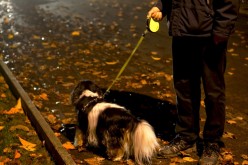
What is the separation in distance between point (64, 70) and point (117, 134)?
154 inches

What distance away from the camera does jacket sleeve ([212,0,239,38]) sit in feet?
11.0

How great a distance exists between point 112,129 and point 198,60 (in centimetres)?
126

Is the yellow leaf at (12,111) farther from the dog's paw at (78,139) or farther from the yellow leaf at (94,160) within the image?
the yellow leaf at (94,160)

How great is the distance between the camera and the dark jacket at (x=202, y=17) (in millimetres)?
3405

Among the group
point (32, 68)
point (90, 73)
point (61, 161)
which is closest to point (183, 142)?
point (61, 161)

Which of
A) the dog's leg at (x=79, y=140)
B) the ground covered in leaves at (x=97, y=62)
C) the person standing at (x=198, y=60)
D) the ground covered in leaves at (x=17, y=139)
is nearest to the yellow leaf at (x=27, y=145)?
the ground covered in leaves at (x=17, y=139)

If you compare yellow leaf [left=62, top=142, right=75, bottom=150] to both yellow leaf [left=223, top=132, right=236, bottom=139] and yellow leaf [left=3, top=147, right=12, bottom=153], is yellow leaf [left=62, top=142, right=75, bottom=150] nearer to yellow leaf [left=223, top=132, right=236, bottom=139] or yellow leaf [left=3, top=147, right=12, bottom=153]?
yellow leaf [left=3, top=147, right=12, bottom=153]

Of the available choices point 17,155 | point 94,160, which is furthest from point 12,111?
point 94,160

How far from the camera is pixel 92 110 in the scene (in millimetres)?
4191

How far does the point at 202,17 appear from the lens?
3.61 m

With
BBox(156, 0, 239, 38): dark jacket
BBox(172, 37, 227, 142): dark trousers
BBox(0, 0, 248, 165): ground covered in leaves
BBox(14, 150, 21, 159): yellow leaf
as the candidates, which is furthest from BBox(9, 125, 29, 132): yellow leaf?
BBox(156, 0, 239, 38): dark jacket

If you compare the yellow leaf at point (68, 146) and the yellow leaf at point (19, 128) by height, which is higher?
the yellow leaf at point (19, 128)

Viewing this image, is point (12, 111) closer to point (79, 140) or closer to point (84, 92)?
point (79, 140)

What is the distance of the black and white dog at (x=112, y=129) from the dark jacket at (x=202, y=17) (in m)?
1.11
